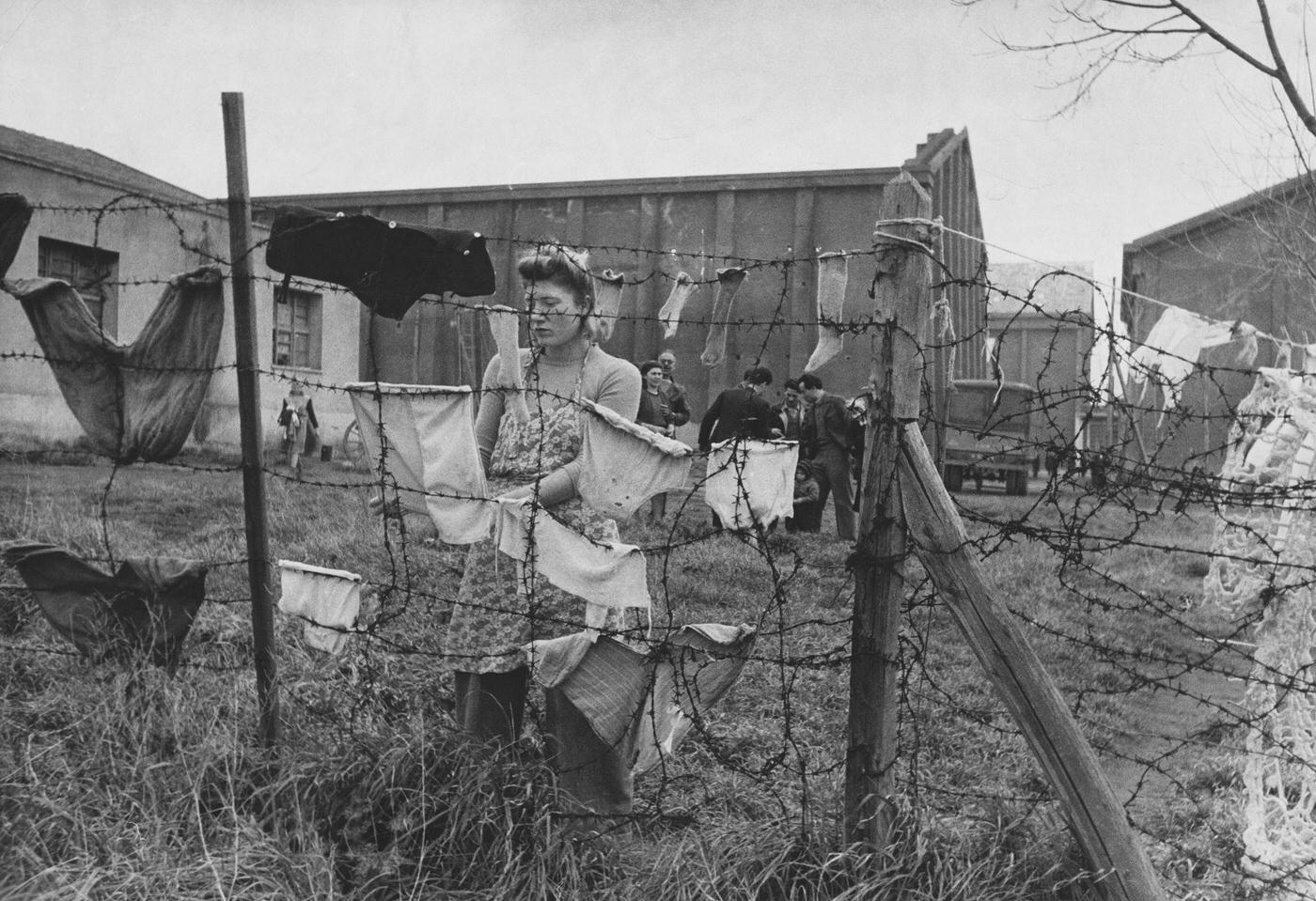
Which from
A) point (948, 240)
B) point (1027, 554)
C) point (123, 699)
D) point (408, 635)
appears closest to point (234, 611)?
point (408, 635)

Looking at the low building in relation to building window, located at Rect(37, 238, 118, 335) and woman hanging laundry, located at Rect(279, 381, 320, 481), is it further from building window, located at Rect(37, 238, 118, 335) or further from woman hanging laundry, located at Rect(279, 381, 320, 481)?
woman hanging laundry, located at Rect(279, 381, 320, 481)

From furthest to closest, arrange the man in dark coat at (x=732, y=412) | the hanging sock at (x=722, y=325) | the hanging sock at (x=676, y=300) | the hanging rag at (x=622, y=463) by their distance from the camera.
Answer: the man in dark coat at (x=732, y=412) → the hanging sock at (x=676, y=300) → the hanging sock at (x=722, y=325) → the hanging rag at (x=622, y=463)

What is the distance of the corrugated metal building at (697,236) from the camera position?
1630 cm

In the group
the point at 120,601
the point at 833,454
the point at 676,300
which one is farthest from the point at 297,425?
the point at 120,601

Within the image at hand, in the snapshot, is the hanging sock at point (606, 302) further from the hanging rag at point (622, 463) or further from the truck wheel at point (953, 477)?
the truck wheel at point (953, 477)

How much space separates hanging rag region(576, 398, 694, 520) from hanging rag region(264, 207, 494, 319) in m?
0.45

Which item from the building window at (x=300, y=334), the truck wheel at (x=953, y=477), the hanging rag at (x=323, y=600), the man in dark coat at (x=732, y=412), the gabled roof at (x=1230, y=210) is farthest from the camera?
the building window at (x=300, y=334)

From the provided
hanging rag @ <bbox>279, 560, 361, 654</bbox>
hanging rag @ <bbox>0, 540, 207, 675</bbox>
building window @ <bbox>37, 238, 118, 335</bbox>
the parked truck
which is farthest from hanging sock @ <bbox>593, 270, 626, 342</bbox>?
the parked truck

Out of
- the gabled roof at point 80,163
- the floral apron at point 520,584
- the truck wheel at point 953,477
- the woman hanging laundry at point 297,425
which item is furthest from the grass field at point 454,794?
the truck wheel at point 953,477

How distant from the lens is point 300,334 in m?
18.3

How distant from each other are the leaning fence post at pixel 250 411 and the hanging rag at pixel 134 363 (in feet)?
0.43

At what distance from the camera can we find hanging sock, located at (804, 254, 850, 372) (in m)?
2.69

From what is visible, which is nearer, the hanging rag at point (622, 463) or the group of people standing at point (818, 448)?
the hanging rag at point (622, 463)

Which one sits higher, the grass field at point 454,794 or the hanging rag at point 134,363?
the hanging rag at point 134,363
